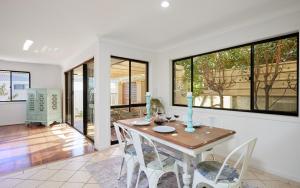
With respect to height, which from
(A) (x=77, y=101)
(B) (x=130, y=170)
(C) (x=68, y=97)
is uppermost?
(C) (x=68, y=97)

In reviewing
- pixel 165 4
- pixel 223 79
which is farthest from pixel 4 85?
pixel 223 79

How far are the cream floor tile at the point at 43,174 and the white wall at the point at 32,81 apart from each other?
182 inches

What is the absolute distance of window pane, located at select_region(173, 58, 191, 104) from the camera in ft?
13.1

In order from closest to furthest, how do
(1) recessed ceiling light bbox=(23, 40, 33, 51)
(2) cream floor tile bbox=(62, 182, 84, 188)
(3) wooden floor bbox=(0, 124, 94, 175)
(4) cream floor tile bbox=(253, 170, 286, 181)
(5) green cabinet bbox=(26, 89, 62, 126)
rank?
(2) cream floor tile bbox=(62, 182, 84, 188) → (4) cream floor tile bbox=(253, 170, 286, 181) → (3) wooden floor bbox=(0, 124, 94, 175) → (1) recessed ceiling light bbox=(23, 40, 33, 51) → (5) green cabinet bbox=(26, 89, 62, 126)

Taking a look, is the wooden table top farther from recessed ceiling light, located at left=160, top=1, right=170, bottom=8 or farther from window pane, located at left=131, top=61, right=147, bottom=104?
window pane, located at left=131, top=61, right=147, bottom=104

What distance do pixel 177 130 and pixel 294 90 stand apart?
6.31 feet

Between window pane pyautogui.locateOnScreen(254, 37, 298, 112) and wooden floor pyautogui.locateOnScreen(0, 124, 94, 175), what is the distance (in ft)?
11.3

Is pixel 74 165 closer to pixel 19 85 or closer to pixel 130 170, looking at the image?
pixel 130 170

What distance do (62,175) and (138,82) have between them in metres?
2.68

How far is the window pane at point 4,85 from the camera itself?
18.8 ft

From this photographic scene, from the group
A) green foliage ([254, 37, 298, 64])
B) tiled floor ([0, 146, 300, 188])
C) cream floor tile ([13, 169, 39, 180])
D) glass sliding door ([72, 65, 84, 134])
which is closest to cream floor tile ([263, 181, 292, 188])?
tiled floor ([0, 146, 300, 188])

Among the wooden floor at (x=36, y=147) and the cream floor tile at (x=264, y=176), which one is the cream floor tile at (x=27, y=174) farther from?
the cream floor tile at (x=264, y=176)

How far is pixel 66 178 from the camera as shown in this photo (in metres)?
2.37

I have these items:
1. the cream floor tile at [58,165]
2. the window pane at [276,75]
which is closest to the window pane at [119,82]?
the cream floor tile at [58,165]
